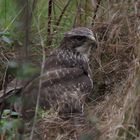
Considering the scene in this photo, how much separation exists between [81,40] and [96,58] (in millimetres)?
463

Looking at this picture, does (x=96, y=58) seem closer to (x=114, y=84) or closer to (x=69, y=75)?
(x=114, y=84)

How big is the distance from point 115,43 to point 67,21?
3.42ft

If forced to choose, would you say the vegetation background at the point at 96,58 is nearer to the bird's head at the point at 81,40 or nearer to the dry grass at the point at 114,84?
the dry grass at the point at 114,84

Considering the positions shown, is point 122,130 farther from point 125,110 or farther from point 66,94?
point 66,94

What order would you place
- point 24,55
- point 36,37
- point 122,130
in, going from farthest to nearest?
point 36,37, point 122,130, point 24,55

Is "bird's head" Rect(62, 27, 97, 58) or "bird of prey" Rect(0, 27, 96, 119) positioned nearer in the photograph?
"bird of prey" Rect(0, 27, 96, 119)

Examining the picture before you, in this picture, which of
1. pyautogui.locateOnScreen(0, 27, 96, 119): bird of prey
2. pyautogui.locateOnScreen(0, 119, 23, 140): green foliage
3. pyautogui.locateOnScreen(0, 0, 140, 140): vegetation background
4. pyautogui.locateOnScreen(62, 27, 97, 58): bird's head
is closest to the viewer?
pyautogui.locateOnScreen(0, 119, 23, 140): green foliage

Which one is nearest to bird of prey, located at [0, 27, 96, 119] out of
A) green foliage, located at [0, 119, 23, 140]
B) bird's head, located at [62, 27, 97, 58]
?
bird's head, located at [62, 27, 97, 58]

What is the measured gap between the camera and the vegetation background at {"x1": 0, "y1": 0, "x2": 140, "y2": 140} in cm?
544

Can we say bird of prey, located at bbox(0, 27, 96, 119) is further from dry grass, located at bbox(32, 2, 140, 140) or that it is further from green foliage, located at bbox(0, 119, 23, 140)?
green foliage, located at bbox(0, 119, 23, 140)

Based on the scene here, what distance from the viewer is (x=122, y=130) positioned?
537 cm

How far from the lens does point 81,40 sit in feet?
24.1

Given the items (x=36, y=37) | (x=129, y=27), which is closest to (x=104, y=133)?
(x=129, y=27)

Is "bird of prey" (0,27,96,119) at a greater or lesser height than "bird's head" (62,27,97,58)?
lesser
